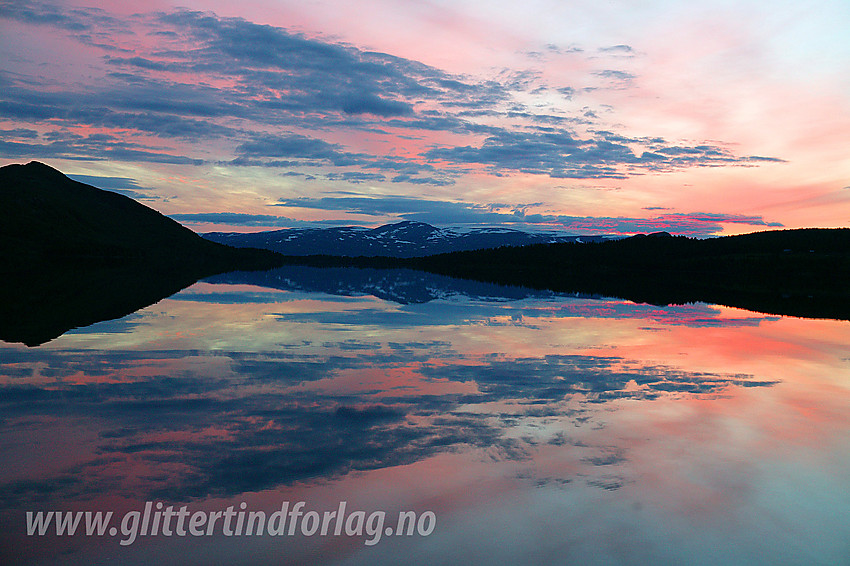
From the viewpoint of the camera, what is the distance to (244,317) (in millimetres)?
33719

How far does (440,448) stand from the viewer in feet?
38.0

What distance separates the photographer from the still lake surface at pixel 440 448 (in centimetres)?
797

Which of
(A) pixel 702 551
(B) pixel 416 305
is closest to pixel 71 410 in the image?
(A) pixel 702 551

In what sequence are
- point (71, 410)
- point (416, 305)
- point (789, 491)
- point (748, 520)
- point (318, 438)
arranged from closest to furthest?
point (748, 520)
point (789, 491)
point (318, 438)
point (71, 410)
point (416, 305)

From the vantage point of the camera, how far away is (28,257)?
167 meters

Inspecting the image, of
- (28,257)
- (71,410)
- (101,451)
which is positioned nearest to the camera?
(101,451)

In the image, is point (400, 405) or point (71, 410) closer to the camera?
point (71, 410)

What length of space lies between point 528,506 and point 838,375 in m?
17.9

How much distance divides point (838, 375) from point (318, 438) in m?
19.7

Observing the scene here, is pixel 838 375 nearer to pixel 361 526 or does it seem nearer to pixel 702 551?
pixel 702 551

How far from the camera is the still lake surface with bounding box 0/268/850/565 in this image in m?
7.97

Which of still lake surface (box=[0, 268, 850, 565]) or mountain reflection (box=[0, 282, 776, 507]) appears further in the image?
mountain reflection (box=[0, 282, 776, 507])

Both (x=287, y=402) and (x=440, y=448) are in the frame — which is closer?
(x=440, y=448)

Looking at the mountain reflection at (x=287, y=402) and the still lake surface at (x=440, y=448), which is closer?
the still lake surface at (x=440, y=448)
